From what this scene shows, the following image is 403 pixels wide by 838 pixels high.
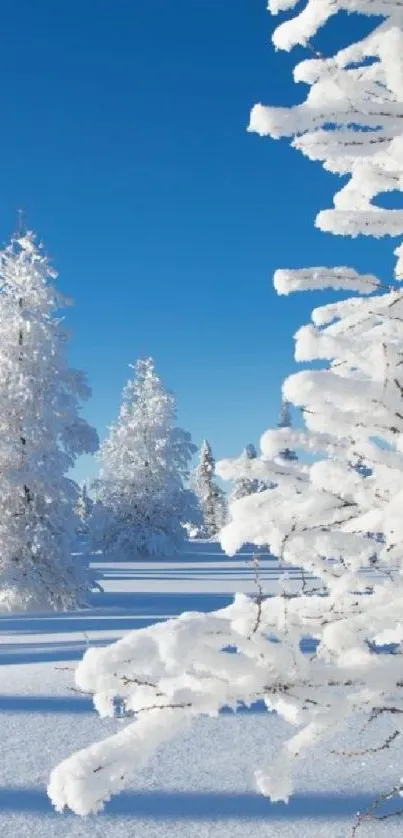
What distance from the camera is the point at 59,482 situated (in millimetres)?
15758

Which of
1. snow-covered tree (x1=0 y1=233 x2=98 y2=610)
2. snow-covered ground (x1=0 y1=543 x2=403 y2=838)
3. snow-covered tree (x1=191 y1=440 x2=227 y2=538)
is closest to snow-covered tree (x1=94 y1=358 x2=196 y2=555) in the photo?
snow-covered tree (x1=0 y1=233 x2=98 y2=610)

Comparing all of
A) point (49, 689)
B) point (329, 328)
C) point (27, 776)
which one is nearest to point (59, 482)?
point (49, 689)

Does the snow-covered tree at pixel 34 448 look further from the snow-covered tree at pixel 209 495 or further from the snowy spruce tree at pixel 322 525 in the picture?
the snow-covered tree at pixel 209 495

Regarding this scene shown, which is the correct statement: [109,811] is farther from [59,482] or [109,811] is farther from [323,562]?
[59,482]

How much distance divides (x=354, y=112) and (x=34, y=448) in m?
13.7

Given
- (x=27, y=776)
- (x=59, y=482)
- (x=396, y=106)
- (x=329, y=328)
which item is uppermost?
(x=59, y=482)

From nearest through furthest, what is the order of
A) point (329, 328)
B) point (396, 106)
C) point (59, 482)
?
point (396, 106) → point (329, 328) → point (59, 482)

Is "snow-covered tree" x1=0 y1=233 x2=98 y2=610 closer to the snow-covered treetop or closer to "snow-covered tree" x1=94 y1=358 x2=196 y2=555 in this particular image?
the snow-covered treetop

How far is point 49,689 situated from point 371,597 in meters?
5.56

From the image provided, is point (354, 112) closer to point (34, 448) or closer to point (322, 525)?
point (322, 525)

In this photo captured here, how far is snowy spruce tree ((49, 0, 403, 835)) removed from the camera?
2.12 m

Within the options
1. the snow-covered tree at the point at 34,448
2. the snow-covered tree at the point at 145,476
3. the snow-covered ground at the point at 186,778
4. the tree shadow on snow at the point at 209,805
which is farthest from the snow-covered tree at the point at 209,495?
the tree shadow on snow at the point at 209,805

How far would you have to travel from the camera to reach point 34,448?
51.5ft

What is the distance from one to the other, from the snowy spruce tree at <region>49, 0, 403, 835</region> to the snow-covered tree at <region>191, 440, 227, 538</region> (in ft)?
211
